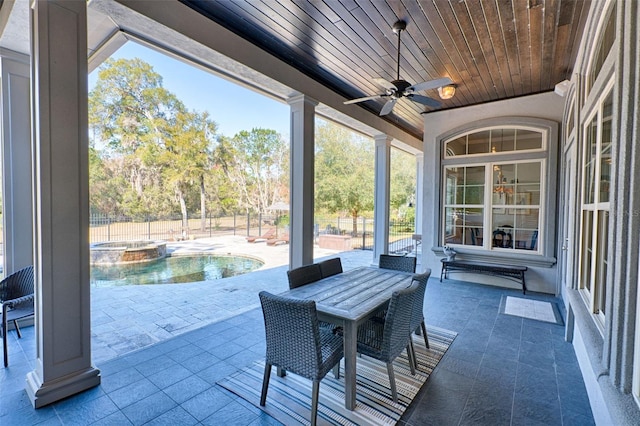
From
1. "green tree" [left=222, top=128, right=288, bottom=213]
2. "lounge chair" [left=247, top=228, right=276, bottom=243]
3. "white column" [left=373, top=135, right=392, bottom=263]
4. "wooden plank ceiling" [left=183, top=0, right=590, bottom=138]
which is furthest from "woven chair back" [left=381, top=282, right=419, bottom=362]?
"green tree" [left=222, top=128, right=288, bottom=213]

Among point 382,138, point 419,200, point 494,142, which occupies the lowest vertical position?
point 419,200

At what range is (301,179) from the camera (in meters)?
4.26

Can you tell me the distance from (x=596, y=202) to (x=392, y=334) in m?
1.83

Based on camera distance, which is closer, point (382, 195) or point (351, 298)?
point (351, 298)

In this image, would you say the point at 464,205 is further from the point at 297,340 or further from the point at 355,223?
the point at 355,223

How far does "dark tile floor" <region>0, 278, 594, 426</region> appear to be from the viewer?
2.00m

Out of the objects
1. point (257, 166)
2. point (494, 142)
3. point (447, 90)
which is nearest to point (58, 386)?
point (447, 90)

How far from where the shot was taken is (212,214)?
14.5m

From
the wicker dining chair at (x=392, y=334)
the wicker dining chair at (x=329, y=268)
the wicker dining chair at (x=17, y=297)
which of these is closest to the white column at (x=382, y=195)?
the wicker dining chair at (x=329, y=268)

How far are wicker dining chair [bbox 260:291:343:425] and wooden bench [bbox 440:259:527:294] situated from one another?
407 centimetres

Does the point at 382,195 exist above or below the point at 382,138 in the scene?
below

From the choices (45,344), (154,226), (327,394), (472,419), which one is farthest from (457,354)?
(154,226)

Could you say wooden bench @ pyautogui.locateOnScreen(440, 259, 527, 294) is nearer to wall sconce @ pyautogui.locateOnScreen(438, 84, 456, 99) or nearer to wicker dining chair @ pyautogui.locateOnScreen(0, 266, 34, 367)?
wall sconce @ pyautogui.locateOnScreen(438, 84, 456, 99)

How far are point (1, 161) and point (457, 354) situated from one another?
5.27 m
